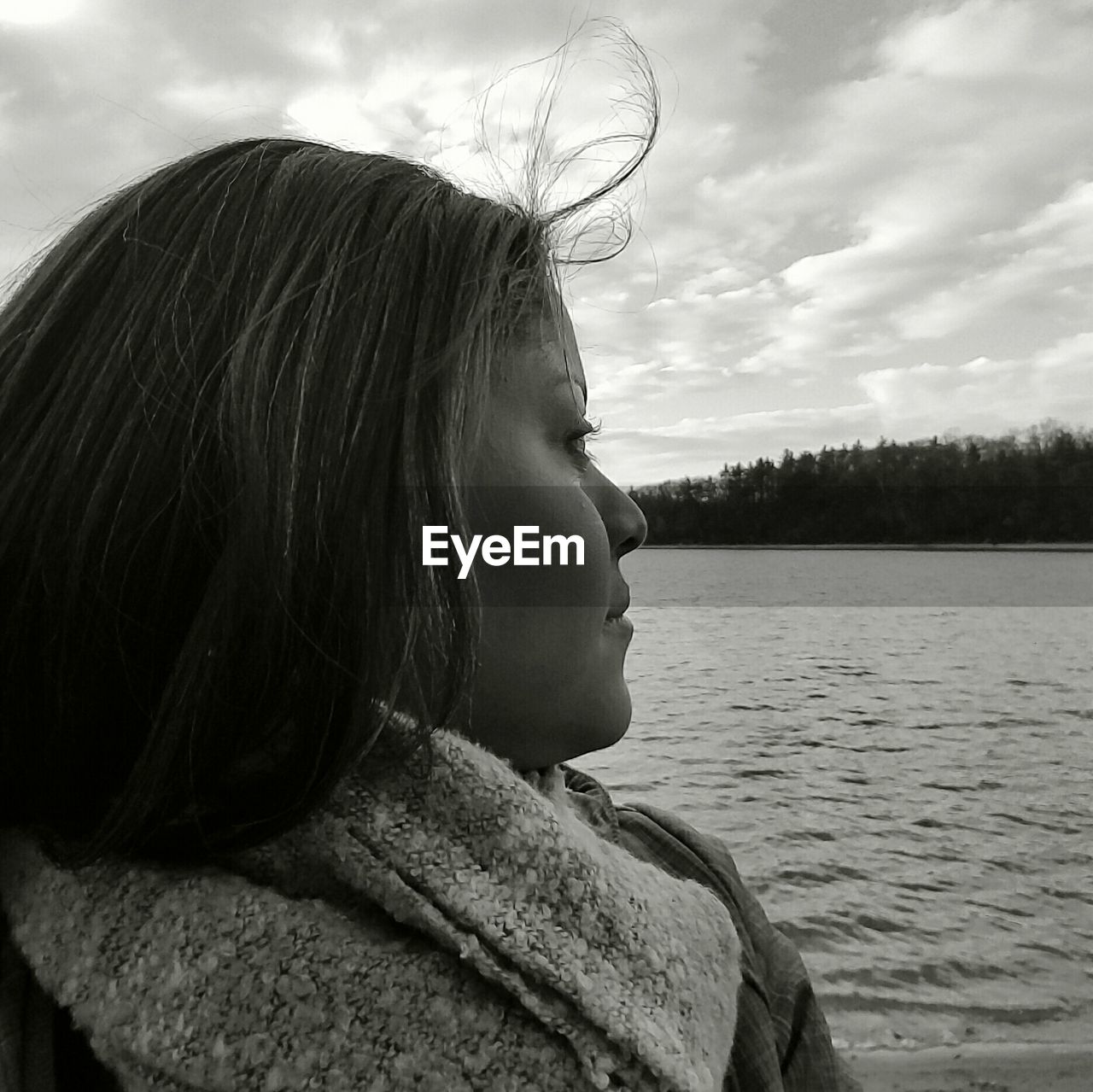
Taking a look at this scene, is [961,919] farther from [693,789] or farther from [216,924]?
[216,924]

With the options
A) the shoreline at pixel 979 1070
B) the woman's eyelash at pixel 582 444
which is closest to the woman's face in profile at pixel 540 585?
the woman's eyelash at pixel 582 444

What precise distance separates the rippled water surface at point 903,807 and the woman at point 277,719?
211 inches

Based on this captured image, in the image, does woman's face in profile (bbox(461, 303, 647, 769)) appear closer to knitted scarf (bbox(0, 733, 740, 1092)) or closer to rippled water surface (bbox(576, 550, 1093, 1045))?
knitted scarf (bbox(0, 733, 740, 1092))

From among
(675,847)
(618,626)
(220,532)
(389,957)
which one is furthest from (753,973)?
(220,532)

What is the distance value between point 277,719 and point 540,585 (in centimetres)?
33

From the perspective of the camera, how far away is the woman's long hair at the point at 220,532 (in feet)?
2.78

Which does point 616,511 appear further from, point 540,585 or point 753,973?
point 753,973

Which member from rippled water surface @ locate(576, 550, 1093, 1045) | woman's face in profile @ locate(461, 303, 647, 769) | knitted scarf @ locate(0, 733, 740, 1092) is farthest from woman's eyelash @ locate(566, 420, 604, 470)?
rippled water surface @ locate(576, 550, 1093, 1045)

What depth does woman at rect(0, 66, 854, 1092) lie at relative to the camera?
79 centimetres

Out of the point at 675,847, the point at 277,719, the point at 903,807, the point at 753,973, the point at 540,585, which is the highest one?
the point at 540,585

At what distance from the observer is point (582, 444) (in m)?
1.21

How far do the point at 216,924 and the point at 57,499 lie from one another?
397mm

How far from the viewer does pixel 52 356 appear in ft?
3.08

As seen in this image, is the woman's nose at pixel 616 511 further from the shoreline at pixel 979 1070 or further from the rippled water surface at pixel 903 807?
the rippled water surface at pixel 903 807
